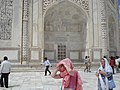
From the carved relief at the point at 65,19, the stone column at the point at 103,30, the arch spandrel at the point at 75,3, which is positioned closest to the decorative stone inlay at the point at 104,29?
the stone column at the point at 103,30

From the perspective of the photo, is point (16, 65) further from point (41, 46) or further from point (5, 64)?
point (5, 64)

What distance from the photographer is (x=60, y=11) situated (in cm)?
1967

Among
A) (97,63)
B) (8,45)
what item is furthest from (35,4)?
(97,63)

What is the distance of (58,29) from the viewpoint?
20.0 m

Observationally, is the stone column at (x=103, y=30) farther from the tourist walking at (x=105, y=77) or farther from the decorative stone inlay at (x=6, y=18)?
the tourist walking at (x=105, y=77)

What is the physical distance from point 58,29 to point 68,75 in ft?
53.7

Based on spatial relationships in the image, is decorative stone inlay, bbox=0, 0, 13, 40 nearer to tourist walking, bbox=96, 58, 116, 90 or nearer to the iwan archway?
the iwan archway

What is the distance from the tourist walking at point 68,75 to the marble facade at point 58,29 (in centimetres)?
1367

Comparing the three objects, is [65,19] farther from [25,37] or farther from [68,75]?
[68,75]

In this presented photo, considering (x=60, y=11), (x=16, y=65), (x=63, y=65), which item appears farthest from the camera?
(x=60, y=11)

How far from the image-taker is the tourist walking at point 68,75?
3.74 m

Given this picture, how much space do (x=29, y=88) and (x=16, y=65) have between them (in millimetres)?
8552

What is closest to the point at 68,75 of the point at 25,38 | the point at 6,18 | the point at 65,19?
the point at 25,38

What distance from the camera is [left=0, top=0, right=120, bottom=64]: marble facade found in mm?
17359
